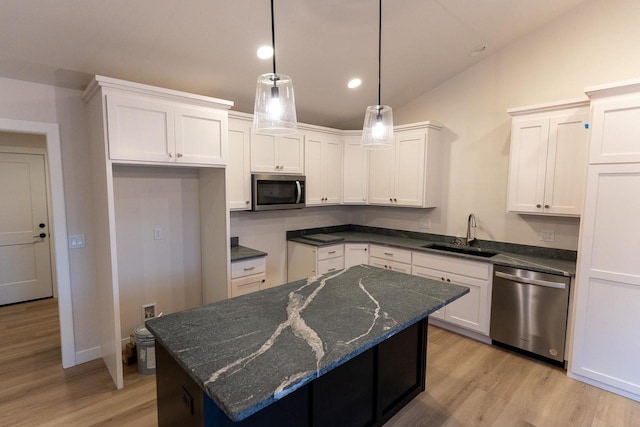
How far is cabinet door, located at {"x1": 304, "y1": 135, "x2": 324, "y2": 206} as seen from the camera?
160 inches

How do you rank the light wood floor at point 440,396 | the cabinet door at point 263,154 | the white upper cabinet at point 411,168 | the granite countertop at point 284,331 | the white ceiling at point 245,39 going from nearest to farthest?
1. the granite countertop at point 284,331
2. the white ceiling at point 245,39
3. the light wood floor at point 440,396
4. the cabinet door at point 263,154
5. the white upper cabinet at point 411,168

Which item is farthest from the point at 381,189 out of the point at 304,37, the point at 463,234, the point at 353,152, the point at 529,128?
the point at 304,37

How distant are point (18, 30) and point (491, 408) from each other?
417 centimetres

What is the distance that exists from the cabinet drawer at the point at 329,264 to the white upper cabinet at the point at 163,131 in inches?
69.6

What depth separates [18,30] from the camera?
6.85ft

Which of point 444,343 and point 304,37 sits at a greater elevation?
point 304,37

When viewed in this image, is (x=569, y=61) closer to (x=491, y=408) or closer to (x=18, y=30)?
(x=491, y=408)

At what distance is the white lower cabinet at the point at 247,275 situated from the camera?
3.23m

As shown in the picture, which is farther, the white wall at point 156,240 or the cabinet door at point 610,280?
the white wall at point 156,240

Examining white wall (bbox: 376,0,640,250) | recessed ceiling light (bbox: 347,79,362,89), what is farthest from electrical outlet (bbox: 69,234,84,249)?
white wall (bbox: 376,0,640,250)

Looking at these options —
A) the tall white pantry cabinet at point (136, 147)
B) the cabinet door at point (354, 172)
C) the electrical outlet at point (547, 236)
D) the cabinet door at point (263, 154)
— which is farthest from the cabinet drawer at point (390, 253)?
the tall white pantry cabinet at point (136, 147)

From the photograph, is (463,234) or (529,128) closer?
(529,128)

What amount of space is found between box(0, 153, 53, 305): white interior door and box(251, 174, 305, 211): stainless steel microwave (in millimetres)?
3269

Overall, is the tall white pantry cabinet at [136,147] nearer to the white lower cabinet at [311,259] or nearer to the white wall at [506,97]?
the white lower cabinet at [311,259]
